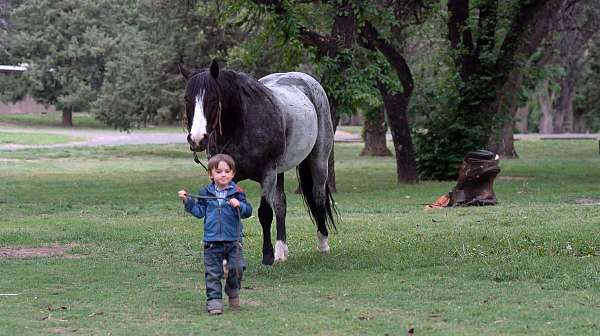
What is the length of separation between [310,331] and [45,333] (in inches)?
76.9

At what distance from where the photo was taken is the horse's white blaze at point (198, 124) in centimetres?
886

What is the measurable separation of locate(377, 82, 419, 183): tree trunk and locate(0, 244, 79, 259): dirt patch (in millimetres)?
13784

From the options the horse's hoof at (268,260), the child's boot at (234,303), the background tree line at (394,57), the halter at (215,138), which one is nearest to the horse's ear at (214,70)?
the halter at (215,138)

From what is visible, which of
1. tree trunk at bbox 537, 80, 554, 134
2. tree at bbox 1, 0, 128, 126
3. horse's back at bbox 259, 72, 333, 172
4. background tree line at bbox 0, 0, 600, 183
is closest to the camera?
horse's back at bbox 259, 72, 333, 172

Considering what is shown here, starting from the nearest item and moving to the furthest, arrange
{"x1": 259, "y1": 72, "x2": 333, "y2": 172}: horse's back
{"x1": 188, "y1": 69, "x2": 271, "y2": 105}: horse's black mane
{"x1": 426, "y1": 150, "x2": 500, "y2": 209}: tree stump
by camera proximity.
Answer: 1. {"x1": 188, "y1": 69, "x2": 271, "y2": 105}: horse's black mane
2. {"x1": 259, "y1": 72, "x2": 333, "y2": 172}: horse's back
3. {"x1": 426, "y1": 150, "x2": 500, "y2": 209}: tree stump

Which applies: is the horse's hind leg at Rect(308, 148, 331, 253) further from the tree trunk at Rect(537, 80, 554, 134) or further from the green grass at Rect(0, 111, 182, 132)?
the tree trunk at Rect(537, 80, 554, 134)

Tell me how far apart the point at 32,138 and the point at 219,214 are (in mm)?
45355

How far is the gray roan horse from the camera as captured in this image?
30.3ft

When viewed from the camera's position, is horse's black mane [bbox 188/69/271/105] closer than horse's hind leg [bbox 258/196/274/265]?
Yes

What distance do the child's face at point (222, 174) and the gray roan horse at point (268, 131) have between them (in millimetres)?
879

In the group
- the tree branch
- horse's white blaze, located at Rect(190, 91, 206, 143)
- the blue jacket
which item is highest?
the tree branch

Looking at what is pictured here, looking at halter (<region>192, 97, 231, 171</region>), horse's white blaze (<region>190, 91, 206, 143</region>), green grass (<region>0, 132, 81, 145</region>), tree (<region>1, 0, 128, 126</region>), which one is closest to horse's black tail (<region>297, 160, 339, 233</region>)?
halter (<region>192, 97, 231, 171</region>)

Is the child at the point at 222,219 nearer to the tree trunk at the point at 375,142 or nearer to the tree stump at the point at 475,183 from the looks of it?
the tree stump at the point at 475,183

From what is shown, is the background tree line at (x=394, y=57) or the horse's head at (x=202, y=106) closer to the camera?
the horse's head at (x=202, y=106)
